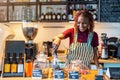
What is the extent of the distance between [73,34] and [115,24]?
193 cm

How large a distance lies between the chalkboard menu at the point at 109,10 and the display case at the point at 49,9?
0.34 ft

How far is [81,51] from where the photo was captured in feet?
10.4

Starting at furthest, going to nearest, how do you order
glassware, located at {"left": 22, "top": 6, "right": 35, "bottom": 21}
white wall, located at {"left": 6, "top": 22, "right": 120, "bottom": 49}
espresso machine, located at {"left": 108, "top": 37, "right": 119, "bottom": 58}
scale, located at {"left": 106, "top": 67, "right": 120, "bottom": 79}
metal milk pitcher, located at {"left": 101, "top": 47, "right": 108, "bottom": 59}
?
white wall, located at {"left": 6, "top": 22, "right": 120, "bottom": 49} < glassware, located at {"left": 22, "top": 6, "right": 35, "bottom": 21} < espresso machine, located at {"left": 108, "top": 37, "right": 119, "bottom": 58} < metal milk pitcher, located at {"left": 101, "top": 47, "right": 108, "bottom": 59} < scale, located at {"left": 106, "top": 67, "right": 120, "bottom": 79}

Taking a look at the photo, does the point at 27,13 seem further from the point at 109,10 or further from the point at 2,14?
the point at 109,10

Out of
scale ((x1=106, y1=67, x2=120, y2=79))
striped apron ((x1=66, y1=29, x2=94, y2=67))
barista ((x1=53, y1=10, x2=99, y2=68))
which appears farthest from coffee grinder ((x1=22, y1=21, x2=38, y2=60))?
scale ((x1=106, y1=67, x2=120, y2=79))

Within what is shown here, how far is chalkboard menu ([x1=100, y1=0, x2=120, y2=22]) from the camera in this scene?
14.8 feet

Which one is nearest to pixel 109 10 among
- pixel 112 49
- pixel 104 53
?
pixel 112 49

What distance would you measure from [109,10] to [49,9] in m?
1.06

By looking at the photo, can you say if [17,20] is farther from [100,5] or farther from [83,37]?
[83,37]

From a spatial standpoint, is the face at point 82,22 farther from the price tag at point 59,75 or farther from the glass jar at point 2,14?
the glass jar at point 2,14

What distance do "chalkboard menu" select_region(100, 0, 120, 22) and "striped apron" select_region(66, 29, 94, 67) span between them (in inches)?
59.4

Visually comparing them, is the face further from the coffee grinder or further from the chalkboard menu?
the chalkboard menu

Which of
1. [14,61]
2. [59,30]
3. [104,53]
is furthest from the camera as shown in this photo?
[59,30]

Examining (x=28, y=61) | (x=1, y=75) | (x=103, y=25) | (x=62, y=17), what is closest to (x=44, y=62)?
(x=28, y=61)
